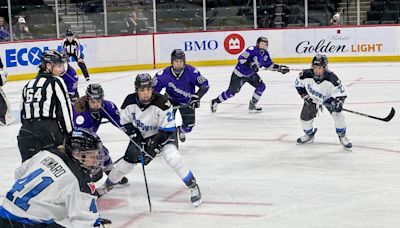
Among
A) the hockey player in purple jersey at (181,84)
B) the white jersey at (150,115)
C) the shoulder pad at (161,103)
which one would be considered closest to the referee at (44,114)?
the white jersey at (150,115)

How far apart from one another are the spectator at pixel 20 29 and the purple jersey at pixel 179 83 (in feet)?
27.5

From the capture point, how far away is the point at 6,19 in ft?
48.3

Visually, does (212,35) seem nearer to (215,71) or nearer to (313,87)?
(215,71)

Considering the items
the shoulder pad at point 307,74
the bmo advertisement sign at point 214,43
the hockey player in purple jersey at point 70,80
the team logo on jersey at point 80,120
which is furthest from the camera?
the bmo advertisement sign at point 214,43

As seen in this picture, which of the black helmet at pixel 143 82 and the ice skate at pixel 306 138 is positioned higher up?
the black helmet at pixel 143 82

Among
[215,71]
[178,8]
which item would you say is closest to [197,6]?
[178,8]

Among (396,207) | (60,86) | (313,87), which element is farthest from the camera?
(313,87)

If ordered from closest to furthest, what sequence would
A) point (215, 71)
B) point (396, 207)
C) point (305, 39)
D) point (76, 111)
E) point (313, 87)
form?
point (396, 207)
point (76, 111)
point (313, 87)
point (215, 71)
point (305, 39)

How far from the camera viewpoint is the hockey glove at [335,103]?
6609mm

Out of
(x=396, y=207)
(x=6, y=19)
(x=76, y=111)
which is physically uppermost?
(x=6, y=19)

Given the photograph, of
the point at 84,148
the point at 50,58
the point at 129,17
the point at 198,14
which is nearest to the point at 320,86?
the point at 50,58

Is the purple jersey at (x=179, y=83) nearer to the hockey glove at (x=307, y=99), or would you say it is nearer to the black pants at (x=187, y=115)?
the black pants at (x=187, y=115)

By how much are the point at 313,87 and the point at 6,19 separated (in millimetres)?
9512

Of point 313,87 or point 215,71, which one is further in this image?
point 215,71
